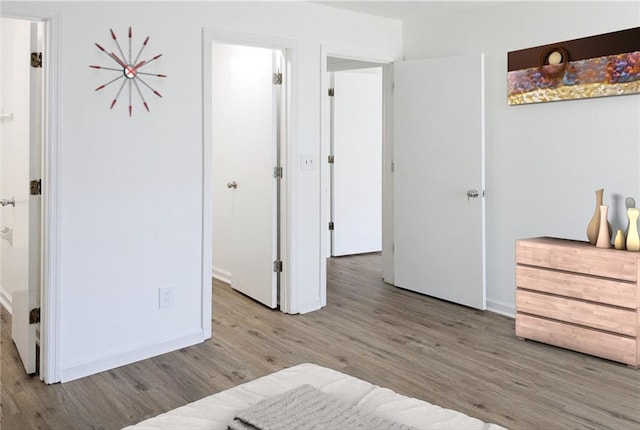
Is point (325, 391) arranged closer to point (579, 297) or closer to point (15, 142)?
point (579, 297)

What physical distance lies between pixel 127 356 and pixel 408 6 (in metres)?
3.31

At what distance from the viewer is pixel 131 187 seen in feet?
9.87

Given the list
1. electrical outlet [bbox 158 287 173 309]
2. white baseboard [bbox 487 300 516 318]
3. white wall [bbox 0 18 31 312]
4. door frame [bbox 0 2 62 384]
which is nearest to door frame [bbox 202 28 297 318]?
electrical outlet [bbox 158 287 173 309]

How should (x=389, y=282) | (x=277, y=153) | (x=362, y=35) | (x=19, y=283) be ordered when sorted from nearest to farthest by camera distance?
(x=19, y=283) → (x=277, y=153) → (x=362, y=35) → (x=389, y=282)

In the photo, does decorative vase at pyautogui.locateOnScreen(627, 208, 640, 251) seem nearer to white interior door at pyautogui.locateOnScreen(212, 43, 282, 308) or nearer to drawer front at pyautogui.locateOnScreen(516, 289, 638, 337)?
drawer front at pyautogui.locateOnScreen(516, 289, 638, 337)

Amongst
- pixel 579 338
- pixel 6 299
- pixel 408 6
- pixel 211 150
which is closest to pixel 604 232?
pixel 579 338

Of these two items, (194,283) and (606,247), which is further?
(194,283)

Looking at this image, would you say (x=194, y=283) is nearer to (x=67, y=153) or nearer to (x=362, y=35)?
(x=67, y=153)

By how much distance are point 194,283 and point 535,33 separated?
2.99 m

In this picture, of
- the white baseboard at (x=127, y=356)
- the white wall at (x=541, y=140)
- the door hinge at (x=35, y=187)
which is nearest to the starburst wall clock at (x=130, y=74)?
the door hinge at (x=35, y=187)

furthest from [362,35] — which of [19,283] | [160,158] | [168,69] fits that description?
[19,283]

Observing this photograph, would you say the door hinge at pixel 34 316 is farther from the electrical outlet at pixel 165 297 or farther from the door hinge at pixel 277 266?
the door hinge at pixel 277 266

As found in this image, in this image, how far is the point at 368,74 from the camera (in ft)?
21.3

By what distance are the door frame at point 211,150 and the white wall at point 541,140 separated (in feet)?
4.67
